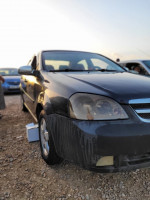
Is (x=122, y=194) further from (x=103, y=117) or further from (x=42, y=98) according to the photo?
(x=42, y=98)

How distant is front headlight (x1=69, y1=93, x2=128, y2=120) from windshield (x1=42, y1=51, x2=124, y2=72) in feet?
3.75

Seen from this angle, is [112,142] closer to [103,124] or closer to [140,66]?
[103,124]

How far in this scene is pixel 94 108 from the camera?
151 cm

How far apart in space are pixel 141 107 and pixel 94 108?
389 millimetres

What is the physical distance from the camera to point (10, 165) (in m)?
2.20

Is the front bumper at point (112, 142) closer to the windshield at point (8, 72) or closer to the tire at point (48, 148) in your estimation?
the tire at point (48, 148)

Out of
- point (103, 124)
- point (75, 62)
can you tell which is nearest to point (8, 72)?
point (75, 62)

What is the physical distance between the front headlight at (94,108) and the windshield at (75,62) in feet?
3.75

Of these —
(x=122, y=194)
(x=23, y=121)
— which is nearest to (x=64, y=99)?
(x=122, y=194)

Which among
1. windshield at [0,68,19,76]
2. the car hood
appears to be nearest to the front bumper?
the car hood

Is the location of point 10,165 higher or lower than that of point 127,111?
lower

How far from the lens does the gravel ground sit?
5.52ft

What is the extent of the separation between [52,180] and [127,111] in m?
1.09

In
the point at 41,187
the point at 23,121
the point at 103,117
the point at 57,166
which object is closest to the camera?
the point at 103,117
